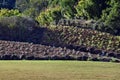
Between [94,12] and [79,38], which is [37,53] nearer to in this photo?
[79,38]

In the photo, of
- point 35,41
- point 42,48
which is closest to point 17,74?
point 42,48

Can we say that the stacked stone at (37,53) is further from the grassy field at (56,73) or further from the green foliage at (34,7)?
the green foliage at (34,7)

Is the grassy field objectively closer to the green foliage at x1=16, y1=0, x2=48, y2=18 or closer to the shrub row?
the shrub row

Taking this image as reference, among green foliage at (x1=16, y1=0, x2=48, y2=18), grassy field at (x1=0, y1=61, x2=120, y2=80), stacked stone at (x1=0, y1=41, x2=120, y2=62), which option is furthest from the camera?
green foliage at (x1=16, y1=0, x2=48, y2=18)

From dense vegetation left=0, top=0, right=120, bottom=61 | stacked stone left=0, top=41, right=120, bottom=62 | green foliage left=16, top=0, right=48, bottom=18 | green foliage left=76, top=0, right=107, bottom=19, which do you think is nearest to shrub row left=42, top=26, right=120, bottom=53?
dense vegetation left=0, top=0, right=120, bottom=61

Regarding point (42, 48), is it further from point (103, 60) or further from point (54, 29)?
point (54, 29)

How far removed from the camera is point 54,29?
41250 mm

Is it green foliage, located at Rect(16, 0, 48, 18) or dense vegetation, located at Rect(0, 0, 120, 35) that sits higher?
green foliage, located at Rect(16, 0, 48, 18)

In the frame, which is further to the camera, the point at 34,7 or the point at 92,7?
the point at 34,7

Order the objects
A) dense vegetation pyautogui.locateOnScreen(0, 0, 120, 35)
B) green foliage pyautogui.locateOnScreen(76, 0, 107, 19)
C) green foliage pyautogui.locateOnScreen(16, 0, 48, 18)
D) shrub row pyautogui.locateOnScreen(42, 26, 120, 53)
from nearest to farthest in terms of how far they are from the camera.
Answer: shrub row pyautogui.locateOnScreen(42, 26, 120, 53) < dense vegetation pyautogui.locateOnScreen(0, 0, 120, 35) < green foliage pyautogui.locateOnScreen(76, 0, 107, 19) < green foliage pyautogui.locateOnScreen(16, 0, 48, 18)

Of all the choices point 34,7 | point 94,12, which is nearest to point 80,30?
point 94,12

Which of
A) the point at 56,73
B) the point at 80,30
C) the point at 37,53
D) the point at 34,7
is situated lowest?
the point at 56,73

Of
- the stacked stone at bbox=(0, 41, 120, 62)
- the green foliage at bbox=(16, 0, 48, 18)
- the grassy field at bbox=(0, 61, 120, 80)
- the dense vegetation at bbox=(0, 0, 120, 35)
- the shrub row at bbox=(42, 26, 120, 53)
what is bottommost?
the grassy field at bbox=(0, 61, 120, 80)

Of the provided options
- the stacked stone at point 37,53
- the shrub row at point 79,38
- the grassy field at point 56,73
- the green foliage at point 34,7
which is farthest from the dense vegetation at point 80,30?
the green foliage at point 34,7
